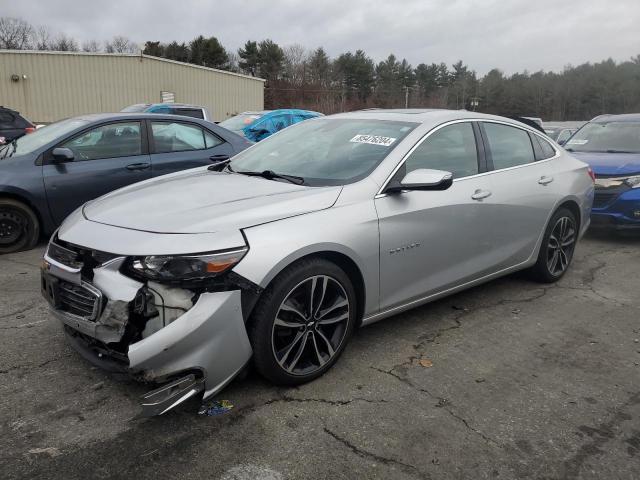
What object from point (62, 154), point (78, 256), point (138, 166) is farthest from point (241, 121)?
point (78, 256)

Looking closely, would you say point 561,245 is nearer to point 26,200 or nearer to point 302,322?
point 302,322

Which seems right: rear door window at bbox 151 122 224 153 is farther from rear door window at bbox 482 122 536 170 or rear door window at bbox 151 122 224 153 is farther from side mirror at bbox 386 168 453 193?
side mirror at bbox 386 168 453 193

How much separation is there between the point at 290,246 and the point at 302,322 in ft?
1.47

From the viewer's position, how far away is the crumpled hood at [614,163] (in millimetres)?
6473

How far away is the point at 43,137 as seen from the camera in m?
5.80

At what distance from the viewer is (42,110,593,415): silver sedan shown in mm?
2463

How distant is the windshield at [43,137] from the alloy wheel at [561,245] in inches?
197

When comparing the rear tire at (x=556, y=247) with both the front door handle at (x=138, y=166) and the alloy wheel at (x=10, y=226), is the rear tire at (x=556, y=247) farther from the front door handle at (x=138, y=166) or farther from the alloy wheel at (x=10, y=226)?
the alloy wheel at (x=10, y=226)

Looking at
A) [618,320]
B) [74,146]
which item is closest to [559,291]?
Result: [618,320]

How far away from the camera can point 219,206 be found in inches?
112

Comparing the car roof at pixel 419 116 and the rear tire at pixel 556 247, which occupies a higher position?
the car roof at pixel 419 116

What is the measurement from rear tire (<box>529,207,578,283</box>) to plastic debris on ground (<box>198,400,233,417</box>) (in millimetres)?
3178

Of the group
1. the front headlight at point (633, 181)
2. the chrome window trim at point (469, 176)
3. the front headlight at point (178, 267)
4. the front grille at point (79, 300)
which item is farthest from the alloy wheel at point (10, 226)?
the front headlight at point (633, 181)

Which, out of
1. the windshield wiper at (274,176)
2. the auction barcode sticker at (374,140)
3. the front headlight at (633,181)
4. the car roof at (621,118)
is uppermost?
the car roof at (621,118)
